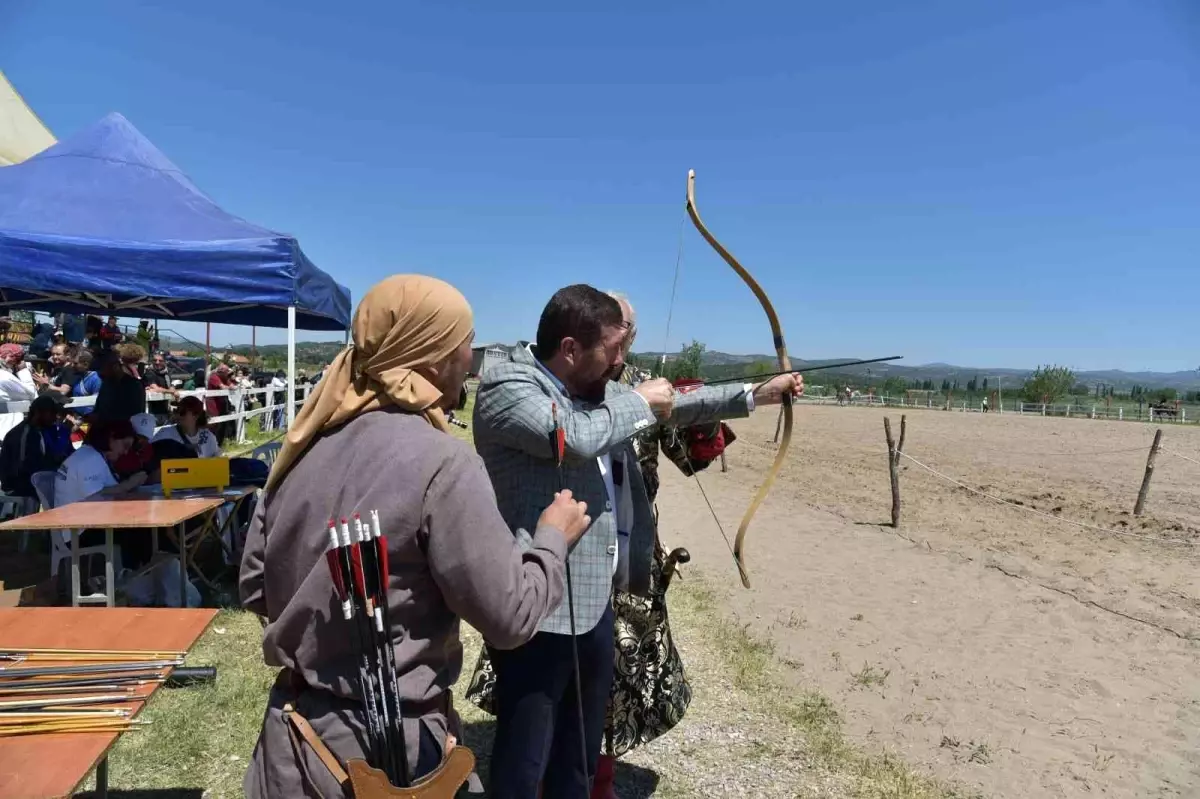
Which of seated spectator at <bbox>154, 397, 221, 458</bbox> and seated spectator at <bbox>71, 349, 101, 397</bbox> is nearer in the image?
seated spectator at <bbox>154, 397, 221, 458</bbox>

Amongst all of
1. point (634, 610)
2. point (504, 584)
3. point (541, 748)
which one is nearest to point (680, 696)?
point (634, 610)

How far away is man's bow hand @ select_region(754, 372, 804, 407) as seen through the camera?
2.25m

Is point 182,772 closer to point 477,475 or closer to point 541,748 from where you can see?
point 541,748

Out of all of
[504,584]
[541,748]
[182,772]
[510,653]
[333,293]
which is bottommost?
[182,772]

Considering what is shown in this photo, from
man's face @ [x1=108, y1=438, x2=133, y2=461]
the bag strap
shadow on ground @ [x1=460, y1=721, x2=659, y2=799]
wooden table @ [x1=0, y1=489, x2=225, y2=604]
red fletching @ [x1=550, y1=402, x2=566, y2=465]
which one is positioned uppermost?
red fletching @ [x1=550, y1=402, x2=566, y2=465]

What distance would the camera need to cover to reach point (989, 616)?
6.16 m

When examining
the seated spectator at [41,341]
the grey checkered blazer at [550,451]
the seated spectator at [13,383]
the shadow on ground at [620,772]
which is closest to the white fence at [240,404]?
the seated spectator at [13,383]

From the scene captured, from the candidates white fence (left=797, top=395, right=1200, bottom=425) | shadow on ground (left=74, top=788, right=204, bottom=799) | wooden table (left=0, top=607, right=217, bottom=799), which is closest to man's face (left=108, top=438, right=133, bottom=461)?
shadow on ground (left=74, top=788, right=204, bottom=799)

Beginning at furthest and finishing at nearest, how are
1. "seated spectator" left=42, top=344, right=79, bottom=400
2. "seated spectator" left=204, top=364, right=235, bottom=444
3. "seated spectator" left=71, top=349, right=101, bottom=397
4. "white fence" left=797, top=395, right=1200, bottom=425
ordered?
"white fence" left=797, top=395, right=1200, bottom=425, "seated spectator" left=204, top=364, right=235, bottom=444, "seated spectator" left=71, top=349, right=101, bottom=397, "seated spectator" left=42, top=344, right=79, bottom=400

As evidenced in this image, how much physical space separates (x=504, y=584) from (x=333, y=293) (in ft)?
19.5

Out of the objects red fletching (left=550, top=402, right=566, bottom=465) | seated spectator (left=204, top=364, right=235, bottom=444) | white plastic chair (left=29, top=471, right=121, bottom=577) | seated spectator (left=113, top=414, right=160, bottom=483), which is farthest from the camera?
seated spectator (left=204, top=364, right=235, bottom=444)

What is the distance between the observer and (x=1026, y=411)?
43.6 m

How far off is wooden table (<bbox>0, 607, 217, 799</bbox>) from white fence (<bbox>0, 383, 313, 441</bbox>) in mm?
2808

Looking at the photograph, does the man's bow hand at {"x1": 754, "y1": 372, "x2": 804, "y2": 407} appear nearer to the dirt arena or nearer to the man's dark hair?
the man's dark hair
